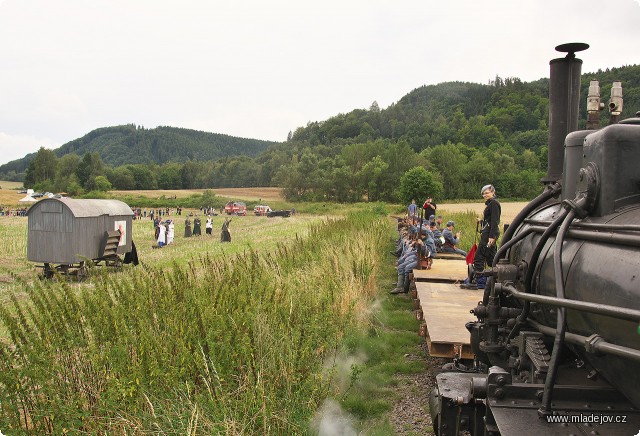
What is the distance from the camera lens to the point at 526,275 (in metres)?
3.43

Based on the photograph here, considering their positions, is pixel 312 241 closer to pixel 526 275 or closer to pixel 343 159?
pixel 526 275

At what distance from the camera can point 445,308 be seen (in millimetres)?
6883

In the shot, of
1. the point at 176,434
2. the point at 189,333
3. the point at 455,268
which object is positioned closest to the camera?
the point at 176,434

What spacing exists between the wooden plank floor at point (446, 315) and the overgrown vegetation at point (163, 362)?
1304 millimetres

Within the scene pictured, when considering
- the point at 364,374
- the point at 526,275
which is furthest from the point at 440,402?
the point at 364,374

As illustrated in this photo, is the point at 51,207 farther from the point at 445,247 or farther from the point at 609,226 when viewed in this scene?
the point at 609,226

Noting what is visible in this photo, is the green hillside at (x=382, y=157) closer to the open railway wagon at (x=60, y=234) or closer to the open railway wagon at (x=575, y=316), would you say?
the open railway wagon at (x=575, y=316)

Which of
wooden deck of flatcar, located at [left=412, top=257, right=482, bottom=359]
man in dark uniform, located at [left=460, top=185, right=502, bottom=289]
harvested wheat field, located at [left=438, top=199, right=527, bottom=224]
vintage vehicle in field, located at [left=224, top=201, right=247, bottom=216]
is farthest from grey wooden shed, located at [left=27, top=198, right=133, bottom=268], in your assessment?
vintage vehicle in field, located at [left=224, top=201, right=247, bottom=216]

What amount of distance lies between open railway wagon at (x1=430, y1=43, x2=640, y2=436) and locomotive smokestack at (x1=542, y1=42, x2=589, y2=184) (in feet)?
1.96

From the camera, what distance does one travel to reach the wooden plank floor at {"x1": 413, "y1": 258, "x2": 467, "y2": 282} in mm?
9062

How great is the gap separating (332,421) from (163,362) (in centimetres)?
176

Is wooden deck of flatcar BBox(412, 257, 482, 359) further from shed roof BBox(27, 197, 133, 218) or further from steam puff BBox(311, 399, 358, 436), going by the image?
shed roof BBox(27, 197, 133, 218)

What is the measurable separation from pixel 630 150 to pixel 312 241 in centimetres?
1104

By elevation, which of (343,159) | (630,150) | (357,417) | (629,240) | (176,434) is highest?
(343,159)
